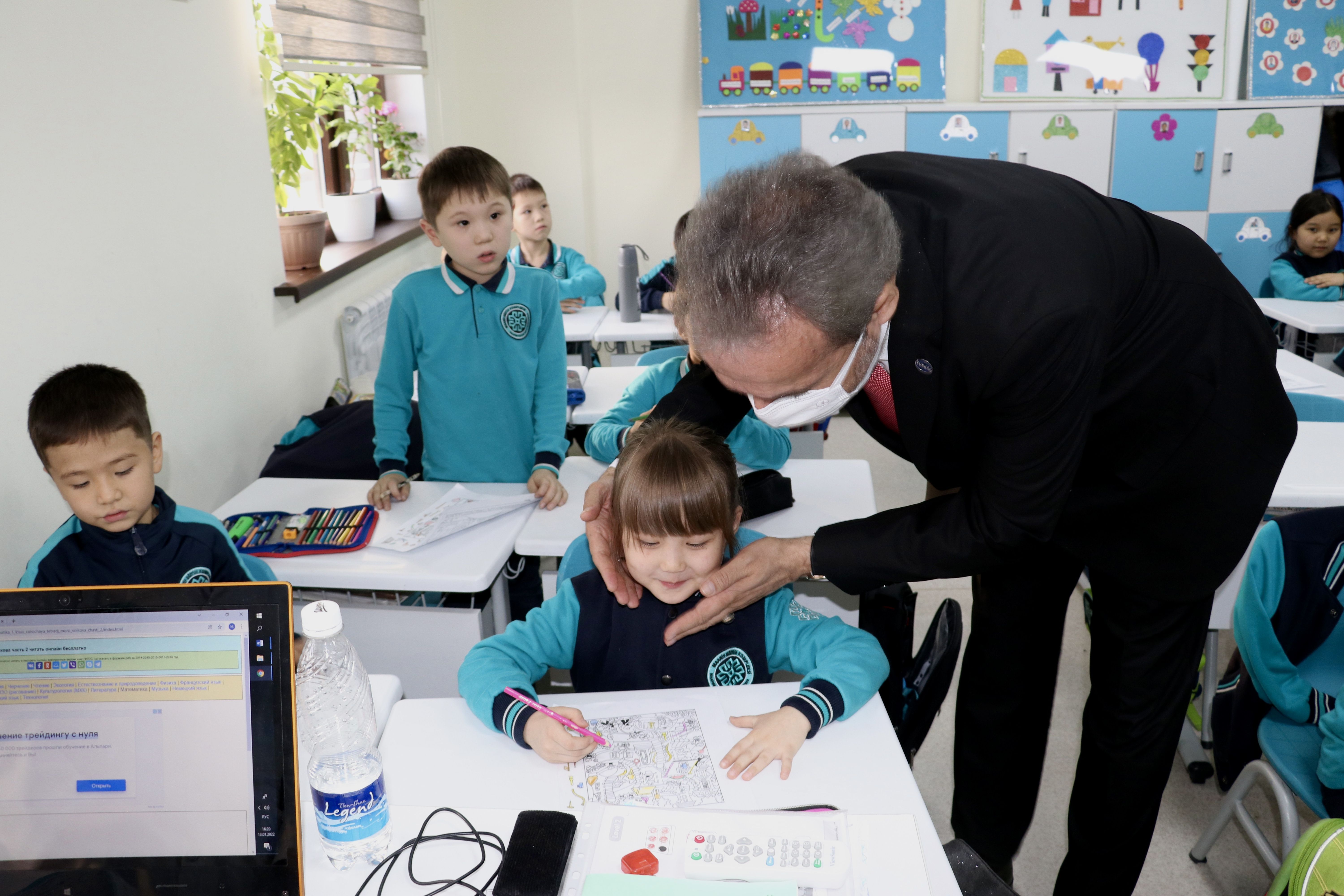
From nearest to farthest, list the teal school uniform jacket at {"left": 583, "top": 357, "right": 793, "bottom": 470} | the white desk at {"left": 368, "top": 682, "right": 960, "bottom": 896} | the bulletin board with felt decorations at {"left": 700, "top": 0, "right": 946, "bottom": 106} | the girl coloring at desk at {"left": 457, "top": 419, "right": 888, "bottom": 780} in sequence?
1. the white desk at {"left": 368, "top": 682, "right": 960, "bottom": 896}
2. the girl coloring at desk at {"left": 457, "top": 419, "right": 888, "bottom": 780}
3. the teal school uniform jacket at {"left": 583, "top": 357, "right": 793, "bottom": 470}
4. the bulletin board with felt decorations at {"left": 700, "top": 0, "right": 946, "bottom": 106}

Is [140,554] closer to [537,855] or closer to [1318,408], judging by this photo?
[537,855]

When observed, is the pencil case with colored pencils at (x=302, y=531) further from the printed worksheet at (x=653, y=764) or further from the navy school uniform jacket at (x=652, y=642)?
the printed worksheet at (x=653, y=764)

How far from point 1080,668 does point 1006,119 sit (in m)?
3.18

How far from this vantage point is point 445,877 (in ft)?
3.33

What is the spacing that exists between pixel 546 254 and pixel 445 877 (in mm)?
3705

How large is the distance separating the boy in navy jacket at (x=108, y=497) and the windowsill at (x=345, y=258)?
55.9 inches

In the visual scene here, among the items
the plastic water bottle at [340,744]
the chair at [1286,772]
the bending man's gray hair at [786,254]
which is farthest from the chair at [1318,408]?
the plastic water bottle at [340,744]

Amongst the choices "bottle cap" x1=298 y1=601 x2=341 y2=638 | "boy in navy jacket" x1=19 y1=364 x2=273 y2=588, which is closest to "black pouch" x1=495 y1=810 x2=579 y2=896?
"bottle cap" x1=298 y1=601 x2=341 y2=638

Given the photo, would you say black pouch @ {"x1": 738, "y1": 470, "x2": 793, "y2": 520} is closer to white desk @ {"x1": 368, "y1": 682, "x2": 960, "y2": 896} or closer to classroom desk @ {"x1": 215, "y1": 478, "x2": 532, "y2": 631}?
classroom desk @ {"x1": 215, "y1": 478, "x2": 532, "y2": 631}

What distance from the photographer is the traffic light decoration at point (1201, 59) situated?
198 inches

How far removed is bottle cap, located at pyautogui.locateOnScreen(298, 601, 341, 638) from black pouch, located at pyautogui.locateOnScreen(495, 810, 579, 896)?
29 centimetres

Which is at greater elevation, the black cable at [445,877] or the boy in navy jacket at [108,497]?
the boy in navy jacket at [108,497]

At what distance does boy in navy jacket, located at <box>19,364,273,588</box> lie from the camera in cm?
162

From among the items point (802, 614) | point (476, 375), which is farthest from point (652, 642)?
point (476, 375)
